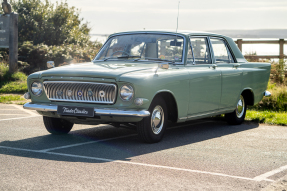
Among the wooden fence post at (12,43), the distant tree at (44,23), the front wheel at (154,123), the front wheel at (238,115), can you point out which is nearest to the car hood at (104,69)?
the front wheel at (154,123)

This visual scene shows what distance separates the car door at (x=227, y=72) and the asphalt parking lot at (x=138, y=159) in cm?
62

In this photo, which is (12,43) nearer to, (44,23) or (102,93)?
(44,23)

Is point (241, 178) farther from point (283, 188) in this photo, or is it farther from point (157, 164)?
point (157, 164)

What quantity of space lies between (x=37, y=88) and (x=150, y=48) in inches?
79.8

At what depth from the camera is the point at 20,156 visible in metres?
6.29

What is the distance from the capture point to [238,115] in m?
9.84

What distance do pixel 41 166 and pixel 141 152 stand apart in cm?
157

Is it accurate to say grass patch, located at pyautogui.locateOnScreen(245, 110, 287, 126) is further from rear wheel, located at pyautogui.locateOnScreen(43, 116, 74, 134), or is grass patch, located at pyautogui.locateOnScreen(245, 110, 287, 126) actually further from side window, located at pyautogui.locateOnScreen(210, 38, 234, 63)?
rear wheel, located at pyautogui.locateOnScreen(43, 116, 74, 134)

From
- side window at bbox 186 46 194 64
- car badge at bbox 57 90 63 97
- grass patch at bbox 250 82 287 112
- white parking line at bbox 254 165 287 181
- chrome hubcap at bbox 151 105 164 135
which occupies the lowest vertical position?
white parking line at bbox 254 165 287 181

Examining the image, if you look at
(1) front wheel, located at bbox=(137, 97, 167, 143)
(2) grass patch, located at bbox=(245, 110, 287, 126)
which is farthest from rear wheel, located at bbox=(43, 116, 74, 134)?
(2) grass patch, located at bbox=(245, 110, 287, 126)

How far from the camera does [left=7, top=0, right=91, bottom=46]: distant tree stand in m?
21.9

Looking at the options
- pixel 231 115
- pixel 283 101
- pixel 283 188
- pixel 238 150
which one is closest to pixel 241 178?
pixel 283 188

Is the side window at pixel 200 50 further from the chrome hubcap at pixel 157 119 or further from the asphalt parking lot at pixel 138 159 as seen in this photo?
the chrome hubcap at pixel 157 119

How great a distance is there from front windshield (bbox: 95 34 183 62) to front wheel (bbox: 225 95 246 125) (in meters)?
2.19
